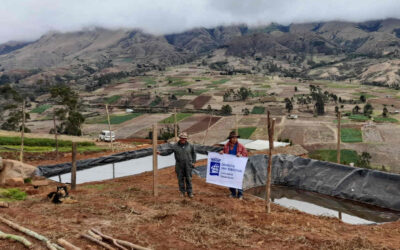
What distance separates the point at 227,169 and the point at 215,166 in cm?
44

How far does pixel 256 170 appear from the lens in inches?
584

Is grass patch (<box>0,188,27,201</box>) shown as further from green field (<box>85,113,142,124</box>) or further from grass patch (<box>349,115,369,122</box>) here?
green field (<box>85,113,142,124</box>)

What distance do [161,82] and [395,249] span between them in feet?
396

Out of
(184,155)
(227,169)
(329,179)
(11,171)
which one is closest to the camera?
(184,155)

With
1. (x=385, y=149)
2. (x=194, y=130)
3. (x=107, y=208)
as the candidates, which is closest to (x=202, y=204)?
(x=107, y=208)

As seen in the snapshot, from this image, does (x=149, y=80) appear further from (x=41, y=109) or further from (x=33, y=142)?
(x=33, y=142)

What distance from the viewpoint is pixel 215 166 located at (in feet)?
35.2

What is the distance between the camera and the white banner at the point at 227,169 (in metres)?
10.2

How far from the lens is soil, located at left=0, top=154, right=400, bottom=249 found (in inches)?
254

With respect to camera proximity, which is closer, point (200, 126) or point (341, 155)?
point (341, 155)

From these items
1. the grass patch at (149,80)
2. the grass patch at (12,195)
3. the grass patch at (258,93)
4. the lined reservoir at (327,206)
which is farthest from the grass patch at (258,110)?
the grass patch at (12,195)

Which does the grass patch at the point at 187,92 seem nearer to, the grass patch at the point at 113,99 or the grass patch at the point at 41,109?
the grass patch at the point at 113,99

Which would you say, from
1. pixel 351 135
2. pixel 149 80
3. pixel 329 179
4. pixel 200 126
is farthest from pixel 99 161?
pixel 149 80

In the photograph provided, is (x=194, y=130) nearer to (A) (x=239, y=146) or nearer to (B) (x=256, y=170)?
(B) (x=256, y=170)
